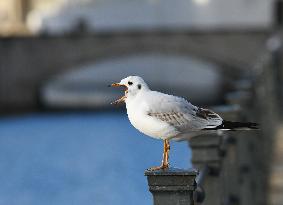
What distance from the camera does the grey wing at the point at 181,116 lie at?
144 inches

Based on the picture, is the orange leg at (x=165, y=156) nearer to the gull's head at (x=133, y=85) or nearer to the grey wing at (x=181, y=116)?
the grey wing at (x=181, y=116)

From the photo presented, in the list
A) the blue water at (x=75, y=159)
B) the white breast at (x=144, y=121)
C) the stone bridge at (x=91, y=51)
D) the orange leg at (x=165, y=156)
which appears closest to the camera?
the white breast at (x=144, y=121)

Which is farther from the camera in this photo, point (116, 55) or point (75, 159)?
point (116, 55)

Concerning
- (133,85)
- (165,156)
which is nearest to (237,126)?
(165,156)

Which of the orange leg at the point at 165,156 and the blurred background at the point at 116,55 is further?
the blurred background at the point at 116,55

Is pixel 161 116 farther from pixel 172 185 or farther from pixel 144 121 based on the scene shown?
pixel 172 185

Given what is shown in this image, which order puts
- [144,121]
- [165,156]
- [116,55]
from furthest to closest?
1. [116,55]
2. [165,156]
3. [144,121]

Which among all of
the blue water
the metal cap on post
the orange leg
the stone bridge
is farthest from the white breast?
the stone bridge

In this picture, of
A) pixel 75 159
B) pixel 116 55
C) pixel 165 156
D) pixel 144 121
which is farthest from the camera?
pixel 116 55

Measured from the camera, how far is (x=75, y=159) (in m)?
33.2

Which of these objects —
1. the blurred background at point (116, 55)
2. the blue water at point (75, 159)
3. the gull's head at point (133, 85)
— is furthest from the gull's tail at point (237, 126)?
the blurred background at point (116, 55)

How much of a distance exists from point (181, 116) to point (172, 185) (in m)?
0.36

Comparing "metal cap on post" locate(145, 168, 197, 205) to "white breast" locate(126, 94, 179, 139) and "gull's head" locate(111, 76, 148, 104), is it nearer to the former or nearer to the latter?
"white breast" locate(126, 94, 179, 139)

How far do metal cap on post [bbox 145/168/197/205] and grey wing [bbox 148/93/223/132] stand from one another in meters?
0.23
